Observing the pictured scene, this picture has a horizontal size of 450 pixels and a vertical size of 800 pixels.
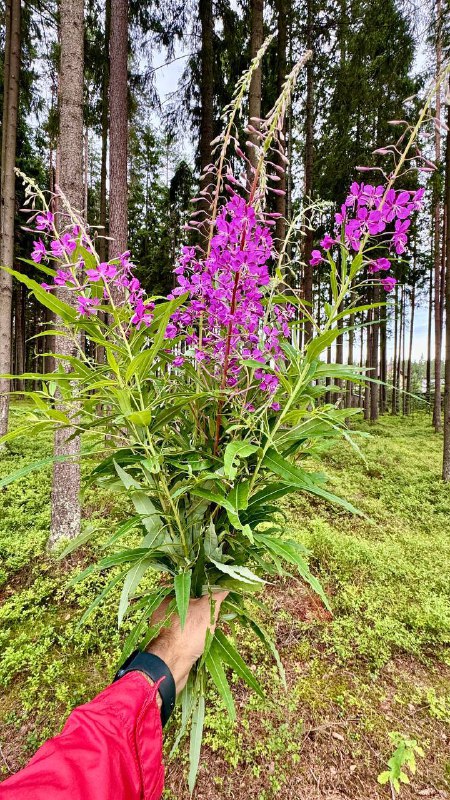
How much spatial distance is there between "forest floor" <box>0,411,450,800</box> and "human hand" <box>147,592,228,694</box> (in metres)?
0.33

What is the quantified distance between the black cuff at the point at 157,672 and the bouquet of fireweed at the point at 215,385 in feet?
0.19

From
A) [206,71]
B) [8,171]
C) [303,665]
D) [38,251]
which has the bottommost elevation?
[303,665]

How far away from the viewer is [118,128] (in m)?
4.45

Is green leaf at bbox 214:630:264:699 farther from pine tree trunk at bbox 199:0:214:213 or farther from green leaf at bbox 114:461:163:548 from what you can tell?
pine tree trunk at bbox 199:0:214:213

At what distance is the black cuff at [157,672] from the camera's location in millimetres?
903

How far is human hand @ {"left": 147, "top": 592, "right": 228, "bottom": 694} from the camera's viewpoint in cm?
99

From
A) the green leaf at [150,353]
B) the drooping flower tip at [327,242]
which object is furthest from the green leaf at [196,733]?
the drooping flower tip at [327,242]

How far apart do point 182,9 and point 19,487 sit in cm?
863

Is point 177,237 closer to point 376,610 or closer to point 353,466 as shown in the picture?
point 353,466

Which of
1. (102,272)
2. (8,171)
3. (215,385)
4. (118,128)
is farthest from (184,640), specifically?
(8,171)

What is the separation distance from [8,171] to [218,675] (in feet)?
24.3

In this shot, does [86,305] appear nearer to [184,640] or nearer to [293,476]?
[293,476]

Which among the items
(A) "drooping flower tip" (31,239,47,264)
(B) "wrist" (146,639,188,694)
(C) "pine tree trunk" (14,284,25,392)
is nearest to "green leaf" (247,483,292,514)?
(B) "wrist" (146,639,188,694)

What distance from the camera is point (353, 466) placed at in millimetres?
6672
